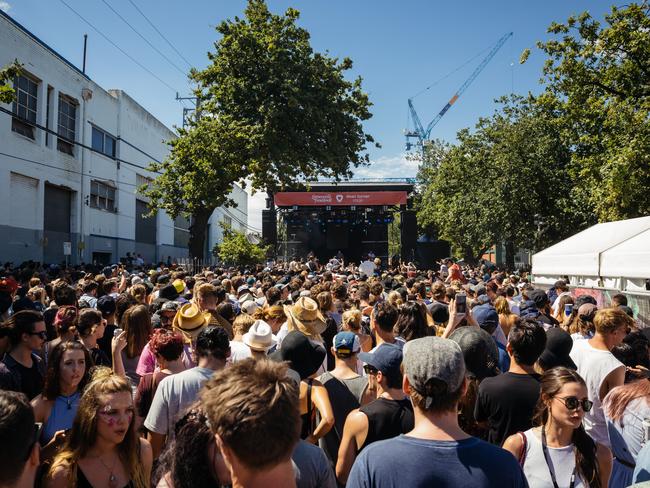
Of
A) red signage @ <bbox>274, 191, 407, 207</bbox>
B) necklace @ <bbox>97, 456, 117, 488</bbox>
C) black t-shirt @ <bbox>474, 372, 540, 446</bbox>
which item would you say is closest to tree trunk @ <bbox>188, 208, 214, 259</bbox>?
red signage @ <bbox>274, 191, 407, 207</bbox>

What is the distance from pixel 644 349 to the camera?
14.8ft

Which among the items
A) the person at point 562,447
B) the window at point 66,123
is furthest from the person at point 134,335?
the window at point 66,123

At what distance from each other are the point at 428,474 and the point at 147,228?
38217mm

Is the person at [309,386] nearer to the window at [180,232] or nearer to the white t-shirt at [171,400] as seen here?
the white t-shirt at [171,400]

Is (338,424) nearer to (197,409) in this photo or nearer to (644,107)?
(197,409)

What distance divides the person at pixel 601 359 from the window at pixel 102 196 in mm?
28439

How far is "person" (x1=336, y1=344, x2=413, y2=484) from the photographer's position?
314 cm

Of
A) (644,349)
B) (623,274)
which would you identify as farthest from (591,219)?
(644,349)

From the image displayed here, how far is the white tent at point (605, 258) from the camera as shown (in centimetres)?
1132

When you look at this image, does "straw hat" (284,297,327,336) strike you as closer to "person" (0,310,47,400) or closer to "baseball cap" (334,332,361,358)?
"baseball cap" (334,332,361,358)

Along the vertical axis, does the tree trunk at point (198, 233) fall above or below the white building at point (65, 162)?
below

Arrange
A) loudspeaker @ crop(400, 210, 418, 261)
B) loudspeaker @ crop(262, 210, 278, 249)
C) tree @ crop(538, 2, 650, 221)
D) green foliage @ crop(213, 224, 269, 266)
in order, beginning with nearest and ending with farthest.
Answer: tree @ crop(538, 2, 650, 221), green foliage @ crop(213, 224, 269, 266), loudspeaker @ crop(262, 210, 278, 249), loudspeaker @ crop(400, 210, 418, 261)

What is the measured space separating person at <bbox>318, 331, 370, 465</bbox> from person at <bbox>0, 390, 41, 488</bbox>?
2025 millimetres

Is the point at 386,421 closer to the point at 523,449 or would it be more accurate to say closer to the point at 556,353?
the point at 523,449
